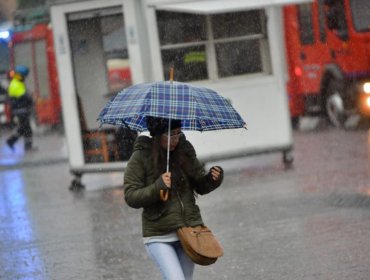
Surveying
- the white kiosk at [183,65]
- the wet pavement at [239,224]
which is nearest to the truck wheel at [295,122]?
the wet pavement at [239,224]

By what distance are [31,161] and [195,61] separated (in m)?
7.28

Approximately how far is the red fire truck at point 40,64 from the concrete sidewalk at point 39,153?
186cm

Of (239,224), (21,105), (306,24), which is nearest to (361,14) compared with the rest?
(306,24)

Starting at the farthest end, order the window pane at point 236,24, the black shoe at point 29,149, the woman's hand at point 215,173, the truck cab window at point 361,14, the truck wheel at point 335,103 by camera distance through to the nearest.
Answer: the black shoe at point 29,149
the truck wheel at point 335,103
the truck cab window at point 361,14
the window pane at point 236,24
the woman's hand at point 215,173

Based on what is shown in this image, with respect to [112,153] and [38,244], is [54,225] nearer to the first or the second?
[38,244]

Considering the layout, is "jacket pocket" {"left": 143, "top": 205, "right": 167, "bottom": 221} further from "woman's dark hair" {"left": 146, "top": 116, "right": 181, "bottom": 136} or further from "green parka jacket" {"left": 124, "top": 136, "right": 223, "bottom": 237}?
"woman's dark hair" {"left": 146, "top": 116, "right": 181, "bottom": 136}

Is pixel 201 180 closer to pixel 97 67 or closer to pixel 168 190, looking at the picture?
pixel 168 190

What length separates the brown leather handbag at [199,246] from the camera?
5926 millimetres

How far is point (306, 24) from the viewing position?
74.7 feet

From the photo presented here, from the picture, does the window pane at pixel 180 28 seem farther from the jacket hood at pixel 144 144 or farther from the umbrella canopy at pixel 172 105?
the jacket hood at pixel 144 144

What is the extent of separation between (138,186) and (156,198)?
170 mm

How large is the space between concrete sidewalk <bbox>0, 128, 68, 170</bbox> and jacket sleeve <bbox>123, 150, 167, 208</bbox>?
15.4 m

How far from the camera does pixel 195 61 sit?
15.9 metres

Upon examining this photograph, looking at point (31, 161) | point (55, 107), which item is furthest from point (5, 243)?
point (55, 107)
